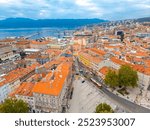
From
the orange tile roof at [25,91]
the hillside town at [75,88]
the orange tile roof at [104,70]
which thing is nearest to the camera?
the hillside town at [75,88]

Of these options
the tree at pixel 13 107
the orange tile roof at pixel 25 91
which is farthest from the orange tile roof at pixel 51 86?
the tree at pixel 13 107

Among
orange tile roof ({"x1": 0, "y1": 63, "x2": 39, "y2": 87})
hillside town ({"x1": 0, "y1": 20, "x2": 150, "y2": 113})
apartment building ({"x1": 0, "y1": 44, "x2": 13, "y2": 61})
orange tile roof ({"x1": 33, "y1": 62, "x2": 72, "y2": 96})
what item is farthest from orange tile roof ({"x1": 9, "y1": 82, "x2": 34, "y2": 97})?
apartment building ({"x1": 0, "y1": 44, "x2": 13, "y2": 61})

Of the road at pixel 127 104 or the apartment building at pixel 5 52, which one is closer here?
the road at pixel 127 104

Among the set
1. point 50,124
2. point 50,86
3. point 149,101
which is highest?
point 50,124

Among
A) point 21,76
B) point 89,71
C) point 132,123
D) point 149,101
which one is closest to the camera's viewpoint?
point 132,123

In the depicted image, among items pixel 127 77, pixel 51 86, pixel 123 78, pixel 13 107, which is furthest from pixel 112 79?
pixel 13 107

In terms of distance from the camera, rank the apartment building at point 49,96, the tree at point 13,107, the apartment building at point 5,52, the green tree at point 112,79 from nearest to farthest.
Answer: the tree at point 13,107 < the apartment building at point 49,96 < the green tree at point 112,79 < the apartment building at point 5,52

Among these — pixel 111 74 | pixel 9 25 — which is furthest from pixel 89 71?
pixel 9 25

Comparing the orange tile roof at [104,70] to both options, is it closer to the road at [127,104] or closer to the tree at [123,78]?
the road at [127,104]

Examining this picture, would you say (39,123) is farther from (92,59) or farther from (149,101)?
(92,59)

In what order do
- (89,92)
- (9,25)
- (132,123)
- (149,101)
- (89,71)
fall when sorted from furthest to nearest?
(9,25), (89,71), (89,92), (149,101), (132,123)

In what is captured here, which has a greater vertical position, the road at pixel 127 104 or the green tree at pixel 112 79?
the green tree at pixel 112 79
